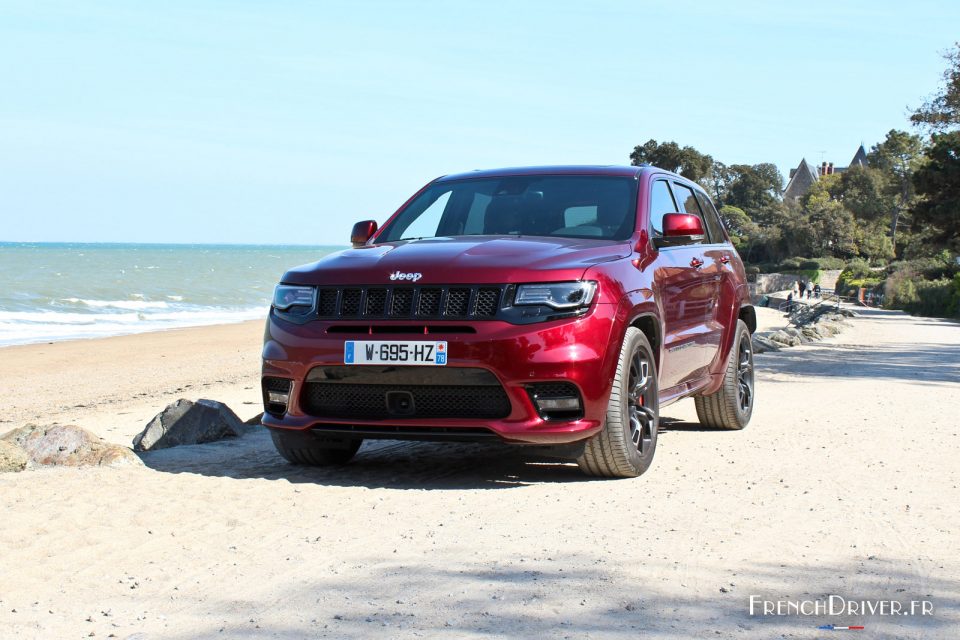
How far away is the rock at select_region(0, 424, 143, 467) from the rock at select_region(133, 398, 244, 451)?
131cm

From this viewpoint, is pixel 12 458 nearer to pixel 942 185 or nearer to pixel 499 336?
pixel 499 336

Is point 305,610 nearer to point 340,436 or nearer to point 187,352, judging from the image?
point 340,436

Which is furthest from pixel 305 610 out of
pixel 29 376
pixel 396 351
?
pixel 29 376

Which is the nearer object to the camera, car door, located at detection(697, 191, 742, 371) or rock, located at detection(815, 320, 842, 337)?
car door, located at detection(697, 191, 742, 371)

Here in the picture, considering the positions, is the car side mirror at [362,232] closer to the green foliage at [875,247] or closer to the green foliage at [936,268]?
the green foliage at [936,268]

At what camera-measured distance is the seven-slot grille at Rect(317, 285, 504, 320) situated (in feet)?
20.4

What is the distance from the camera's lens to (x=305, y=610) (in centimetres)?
420

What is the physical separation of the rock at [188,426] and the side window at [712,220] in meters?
4.04

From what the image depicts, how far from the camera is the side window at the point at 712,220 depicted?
29.9ft

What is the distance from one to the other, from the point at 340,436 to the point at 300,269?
101cm

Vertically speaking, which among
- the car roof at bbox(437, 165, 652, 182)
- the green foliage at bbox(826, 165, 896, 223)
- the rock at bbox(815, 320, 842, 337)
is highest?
the green foliage at bbox(826, 165, 896, 223)

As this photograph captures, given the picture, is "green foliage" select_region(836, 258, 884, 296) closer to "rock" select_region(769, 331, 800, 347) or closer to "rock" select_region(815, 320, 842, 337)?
"rock" select_region(815, 320, 842, 337)

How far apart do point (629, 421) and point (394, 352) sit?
1441 mm

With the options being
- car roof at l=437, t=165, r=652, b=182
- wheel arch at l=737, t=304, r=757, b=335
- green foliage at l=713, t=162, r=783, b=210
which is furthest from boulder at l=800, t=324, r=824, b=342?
green foliage at l=713, t=162, r=783, b=210
